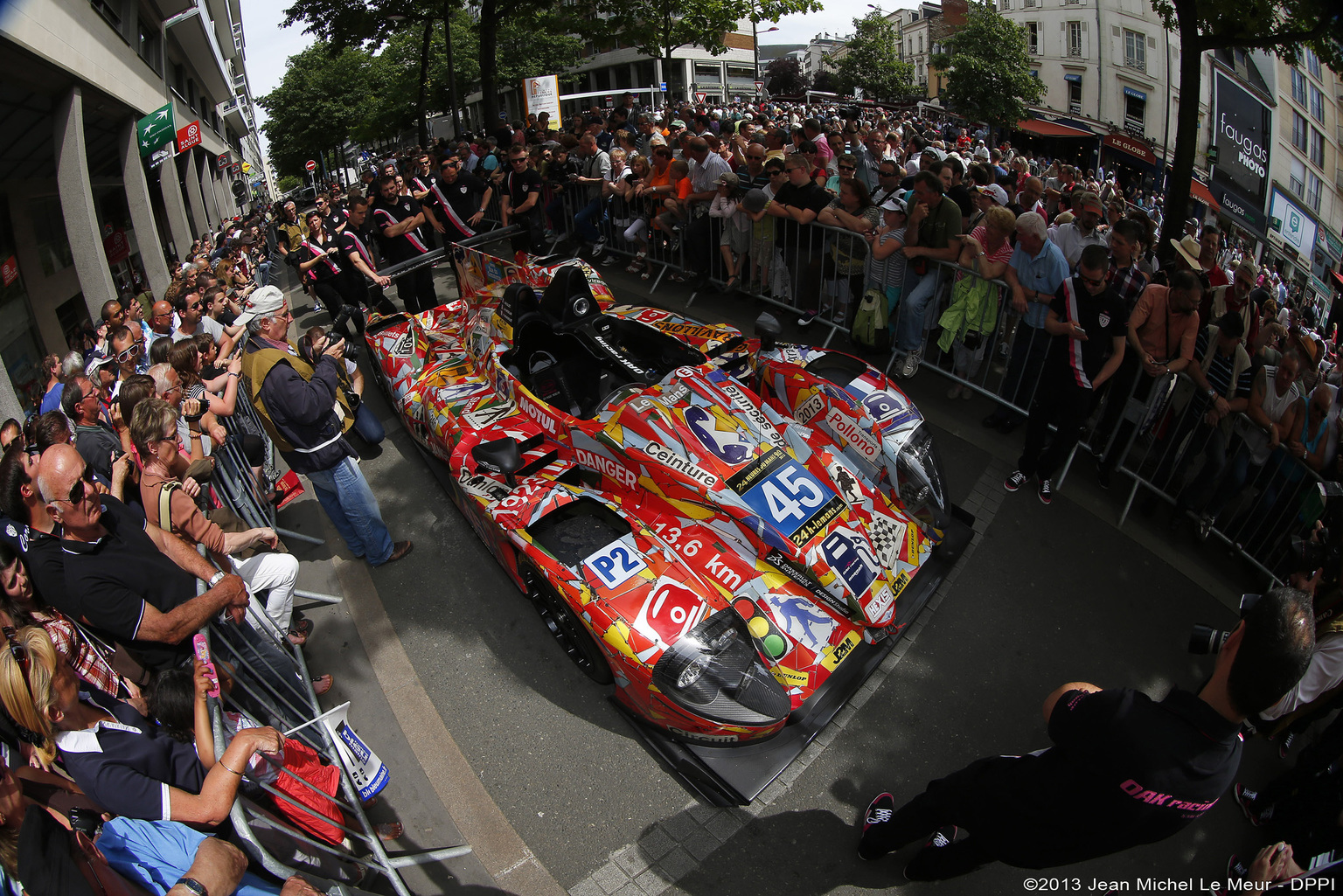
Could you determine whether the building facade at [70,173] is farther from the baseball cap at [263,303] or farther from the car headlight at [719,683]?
the car headlight at [719,683]

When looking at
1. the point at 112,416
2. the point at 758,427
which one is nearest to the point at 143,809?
the point at 758,427

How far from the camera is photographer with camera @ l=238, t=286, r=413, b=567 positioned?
417 cm

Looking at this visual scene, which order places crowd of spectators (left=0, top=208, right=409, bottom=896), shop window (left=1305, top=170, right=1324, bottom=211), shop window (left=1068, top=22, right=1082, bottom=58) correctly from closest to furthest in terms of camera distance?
crowd of spectators (left=0, top=208, right=409, bottom=896) < shop window (left=1305, top=170, right=1324, bottom=211) < shop window (left=1068, top=22, right=1082, bottom=58)

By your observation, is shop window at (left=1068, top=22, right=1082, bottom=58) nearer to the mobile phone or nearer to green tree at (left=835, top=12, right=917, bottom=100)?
the mobile phone

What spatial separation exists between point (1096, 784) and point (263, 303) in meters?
5.24

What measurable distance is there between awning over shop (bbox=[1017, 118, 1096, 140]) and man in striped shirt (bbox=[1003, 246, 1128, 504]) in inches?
880

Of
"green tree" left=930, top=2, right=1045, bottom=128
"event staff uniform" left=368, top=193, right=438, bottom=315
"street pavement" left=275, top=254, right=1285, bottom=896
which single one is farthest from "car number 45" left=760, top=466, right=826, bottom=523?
"green tree" left=930, top=2, right=1045, bottom=128

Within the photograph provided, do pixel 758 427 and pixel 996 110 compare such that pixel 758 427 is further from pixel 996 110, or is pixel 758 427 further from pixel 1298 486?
pixel 996 110

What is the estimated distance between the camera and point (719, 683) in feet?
10.0

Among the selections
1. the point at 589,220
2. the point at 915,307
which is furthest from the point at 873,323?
the point at 589,220

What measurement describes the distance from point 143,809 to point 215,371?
4306 millimetres

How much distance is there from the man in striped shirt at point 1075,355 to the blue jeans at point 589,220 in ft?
22.3

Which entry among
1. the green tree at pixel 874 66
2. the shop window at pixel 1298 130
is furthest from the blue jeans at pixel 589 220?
the green tree at pixel 874 66

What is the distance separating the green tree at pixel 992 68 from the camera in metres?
21.7
